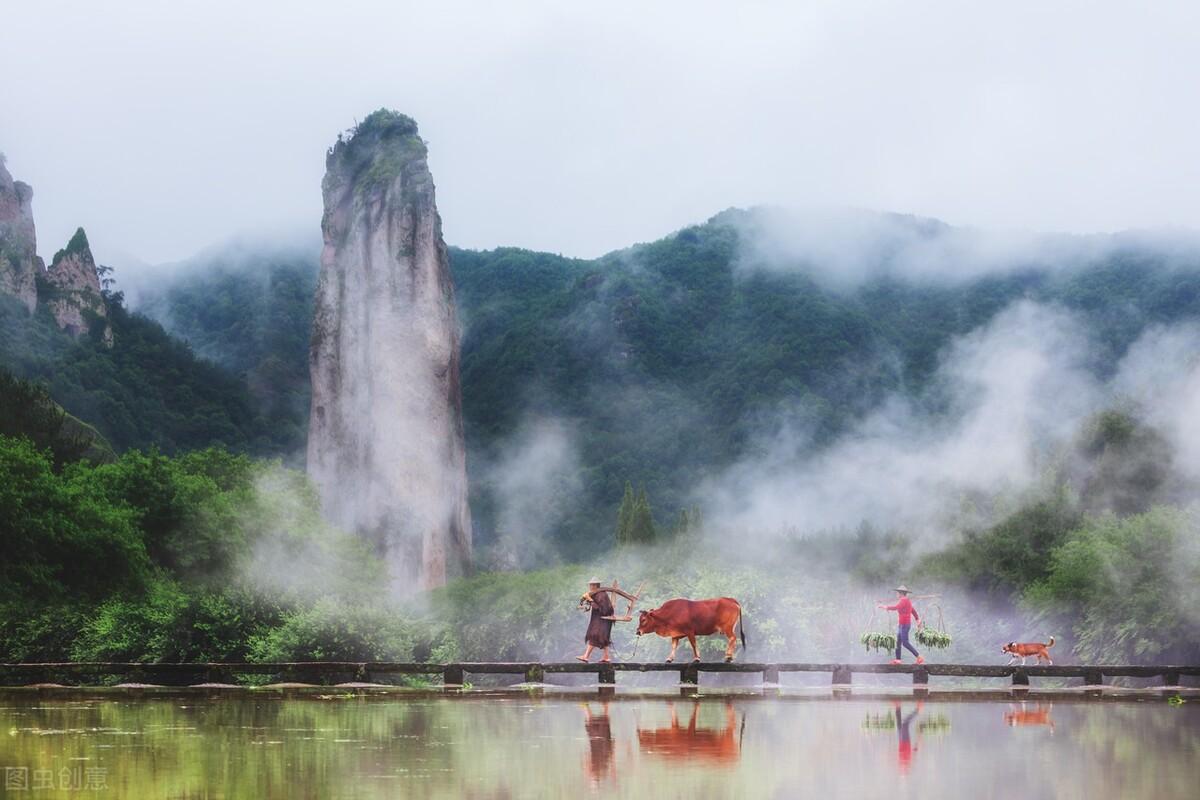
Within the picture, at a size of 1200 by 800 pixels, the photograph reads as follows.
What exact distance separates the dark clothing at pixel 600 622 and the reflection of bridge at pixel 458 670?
0.43 meters

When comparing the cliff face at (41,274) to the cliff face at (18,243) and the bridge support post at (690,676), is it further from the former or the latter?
the bridge support post at (690,676)

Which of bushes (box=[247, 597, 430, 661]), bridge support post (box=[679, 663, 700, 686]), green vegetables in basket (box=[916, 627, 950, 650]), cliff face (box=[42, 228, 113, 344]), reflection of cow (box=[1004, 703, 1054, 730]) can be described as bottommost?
reflection of cow (box=[1004, 703, 1054, 730])

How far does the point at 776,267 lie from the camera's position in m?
105

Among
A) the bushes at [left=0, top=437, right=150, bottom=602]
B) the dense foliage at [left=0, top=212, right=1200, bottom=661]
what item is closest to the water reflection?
the dense foliage at [left=0, top=212, right=1200, bottom=661]

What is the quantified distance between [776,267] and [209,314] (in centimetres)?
4431

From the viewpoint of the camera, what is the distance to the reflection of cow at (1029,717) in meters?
18.4

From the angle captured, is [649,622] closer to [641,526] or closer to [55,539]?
[55,539]

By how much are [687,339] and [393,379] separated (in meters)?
39.5

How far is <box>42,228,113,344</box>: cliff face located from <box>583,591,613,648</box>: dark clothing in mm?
76050

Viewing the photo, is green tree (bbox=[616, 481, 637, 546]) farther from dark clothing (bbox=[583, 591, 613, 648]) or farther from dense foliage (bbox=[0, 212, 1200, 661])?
dark clothing (bbox=[583, 591, 613, 648])

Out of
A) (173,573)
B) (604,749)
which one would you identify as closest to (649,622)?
(604,749)

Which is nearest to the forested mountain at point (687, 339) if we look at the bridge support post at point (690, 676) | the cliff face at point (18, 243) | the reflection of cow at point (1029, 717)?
the cliff face at point (18, 243)

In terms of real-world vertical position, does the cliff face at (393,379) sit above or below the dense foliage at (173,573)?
above

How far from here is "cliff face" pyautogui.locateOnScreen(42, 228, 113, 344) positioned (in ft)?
313
